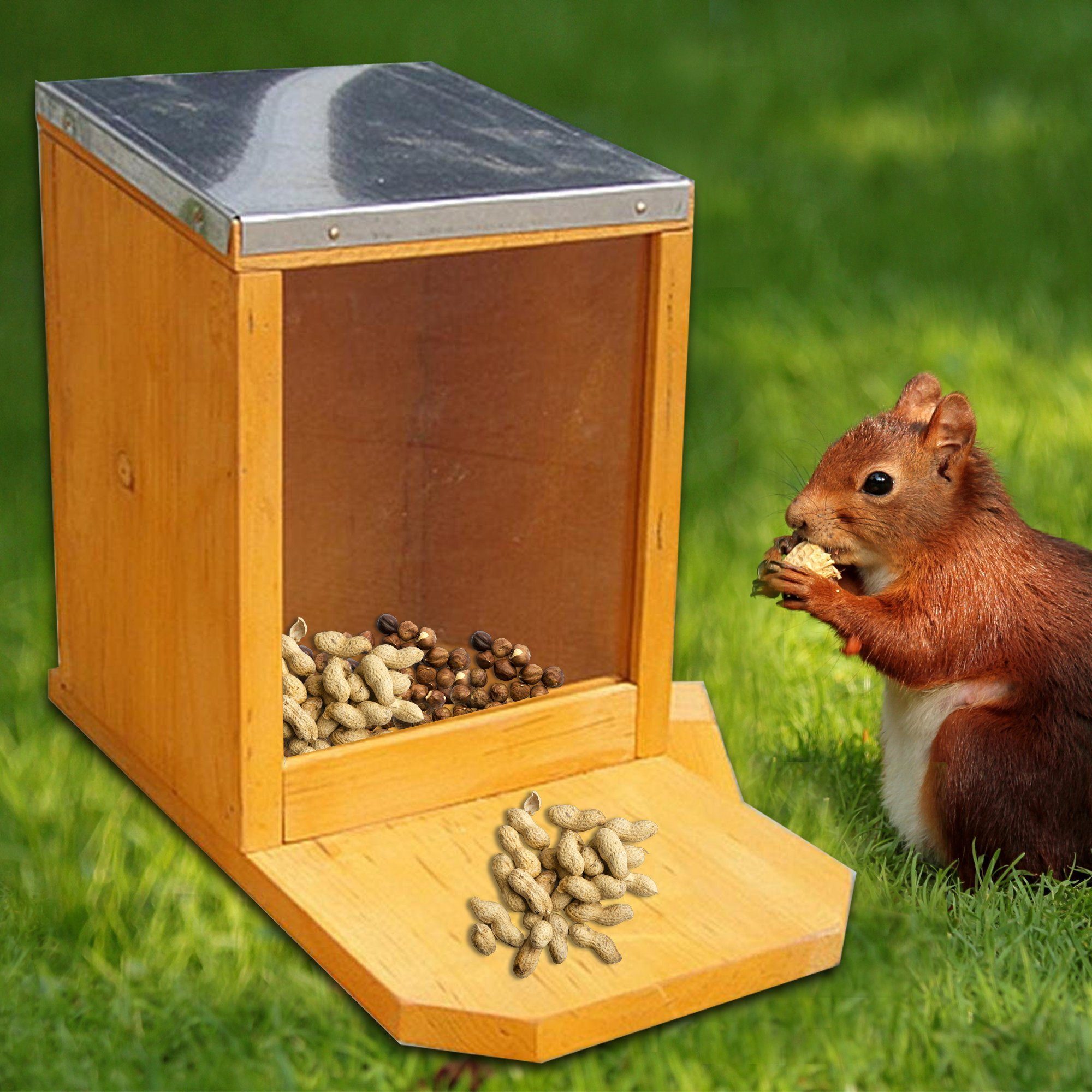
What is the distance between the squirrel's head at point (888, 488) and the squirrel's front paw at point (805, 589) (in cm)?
10

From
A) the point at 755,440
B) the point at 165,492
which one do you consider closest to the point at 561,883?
the point at 165,492

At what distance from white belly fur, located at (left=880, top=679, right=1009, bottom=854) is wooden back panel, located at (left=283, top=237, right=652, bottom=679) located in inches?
17.5

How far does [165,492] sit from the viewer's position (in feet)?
10.6

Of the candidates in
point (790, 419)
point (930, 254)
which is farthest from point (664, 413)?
point (930, 254)

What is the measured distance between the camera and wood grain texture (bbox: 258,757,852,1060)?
2846 mm

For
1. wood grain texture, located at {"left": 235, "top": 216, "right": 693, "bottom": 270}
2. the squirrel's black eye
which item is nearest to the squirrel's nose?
the squirrel's black eye

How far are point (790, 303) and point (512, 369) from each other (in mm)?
2718

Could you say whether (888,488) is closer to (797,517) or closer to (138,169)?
(797,517)

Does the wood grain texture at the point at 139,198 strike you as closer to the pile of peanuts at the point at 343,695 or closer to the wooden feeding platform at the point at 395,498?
the wooden feeding platform at the point at 395,498

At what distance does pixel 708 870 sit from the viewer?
126 inches

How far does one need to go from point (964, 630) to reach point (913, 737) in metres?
0.21

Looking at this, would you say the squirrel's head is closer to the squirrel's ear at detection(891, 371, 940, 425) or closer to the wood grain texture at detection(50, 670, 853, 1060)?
the squirrel's ear at detection(891, 371, 940, 425)

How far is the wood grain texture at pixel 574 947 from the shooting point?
2846 mm

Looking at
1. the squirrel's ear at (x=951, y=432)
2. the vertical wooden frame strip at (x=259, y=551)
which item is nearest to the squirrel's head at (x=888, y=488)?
the squirrel's ear at (x=951, y=432)
